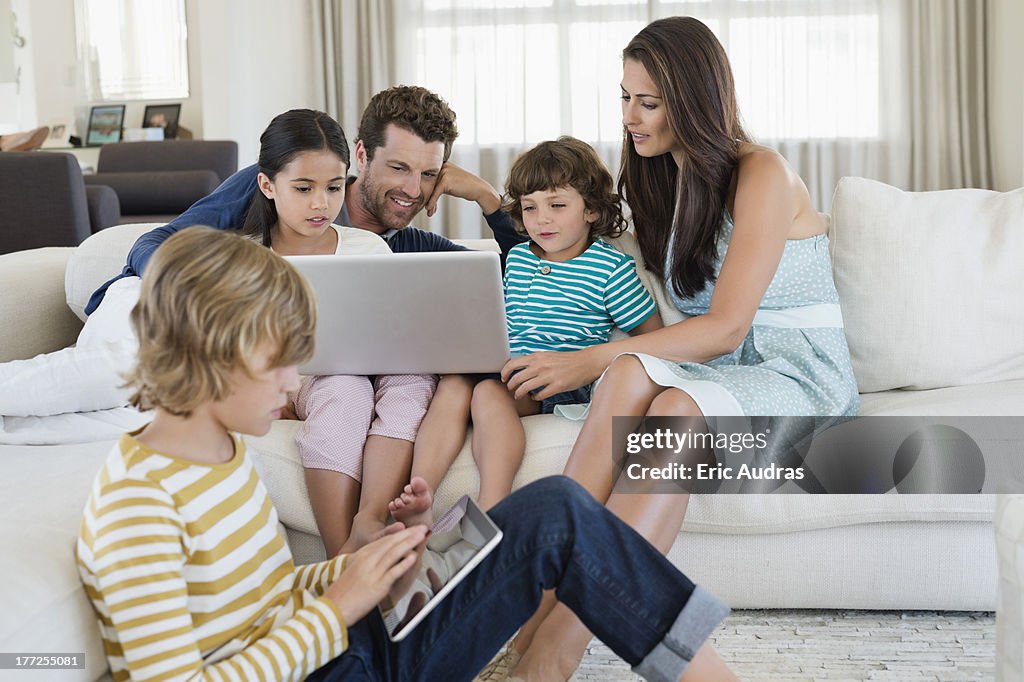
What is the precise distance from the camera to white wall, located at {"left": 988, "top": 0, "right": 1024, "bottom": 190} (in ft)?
16.1

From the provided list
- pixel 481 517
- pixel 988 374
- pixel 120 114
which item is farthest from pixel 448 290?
pixel 120 114

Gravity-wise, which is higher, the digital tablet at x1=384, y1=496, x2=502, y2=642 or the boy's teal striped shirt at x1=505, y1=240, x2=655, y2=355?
the boy's teal striped shirt at x1=505, y1=240, x2=655, y2=355

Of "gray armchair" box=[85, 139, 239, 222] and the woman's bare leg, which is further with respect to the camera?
"gray armchair" box=[85, 139, 239, 222]

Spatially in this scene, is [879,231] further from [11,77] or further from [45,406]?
[11,77]

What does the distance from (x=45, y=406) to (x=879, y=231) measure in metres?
1.49

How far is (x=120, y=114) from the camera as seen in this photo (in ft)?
20.4

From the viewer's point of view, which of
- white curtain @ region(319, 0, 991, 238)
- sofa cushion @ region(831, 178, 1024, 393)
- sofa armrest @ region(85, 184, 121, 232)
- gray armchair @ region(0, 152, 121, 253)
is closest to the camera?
sofa cushion @ region(831, 178, 1024, 393)

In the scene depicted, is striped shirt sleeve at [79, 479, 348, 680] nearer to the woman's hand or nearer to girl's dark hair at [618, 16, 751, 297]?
the woman's hand

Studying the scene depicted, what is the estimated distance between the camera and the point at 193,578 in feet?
3.27

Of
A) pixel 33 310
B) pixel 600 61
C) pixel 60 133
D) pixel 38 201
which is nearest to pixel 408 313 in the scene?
pixel 33 310

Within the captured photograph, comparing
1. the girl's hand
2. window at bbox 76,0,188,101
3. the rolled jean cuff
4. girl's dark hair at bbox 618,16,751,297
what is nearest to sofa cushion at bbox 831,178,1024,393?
girl's dark hair at bbox 618,16,751,297

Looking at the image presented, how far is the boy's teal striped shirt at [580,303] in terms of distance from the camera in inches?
73.9

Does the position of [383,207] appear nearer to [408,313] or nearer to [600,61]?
[408,313]

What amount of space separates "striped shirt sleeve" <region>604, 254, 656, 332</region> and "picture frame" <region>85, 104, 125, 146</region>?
16.9 feet
